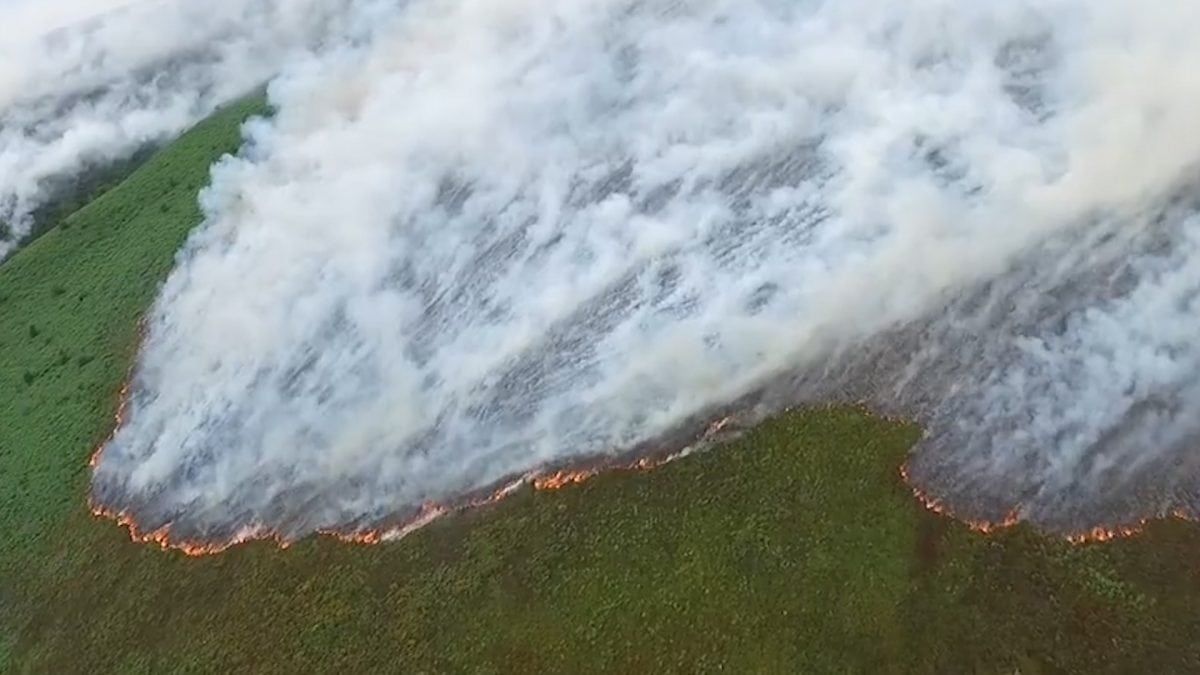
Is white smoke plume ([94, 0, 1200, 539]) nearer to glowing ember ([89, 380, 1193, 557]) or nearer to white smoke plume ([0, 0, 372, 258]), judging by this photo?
glowing ember ([89, 380, 1193, 557])

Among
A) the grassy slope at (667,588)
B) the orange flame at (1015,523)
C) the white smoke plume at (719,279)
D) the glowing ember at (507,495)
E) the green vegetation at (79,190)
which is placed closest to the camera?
the grassy slope at (667,588)

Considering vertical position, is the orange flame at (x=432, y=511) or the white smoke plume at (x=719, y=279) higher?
the white smoke plume at (x=719, y=279)

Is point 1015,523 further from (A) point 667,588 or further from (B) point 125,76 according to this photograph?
(B) point 125,76

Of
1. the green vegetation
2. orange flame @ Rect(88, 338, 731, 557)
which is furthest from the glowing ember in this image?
the green vegetation

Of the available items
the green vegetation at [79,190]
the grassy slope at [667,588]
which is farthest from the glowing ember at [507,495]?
the green vegetation at [79,190]

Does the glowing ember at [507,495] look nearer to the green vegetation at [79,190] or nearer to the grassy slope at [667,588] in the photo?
the grassy slope at [667,588]

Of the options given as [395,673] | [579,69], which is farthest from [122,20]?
[395,673]
